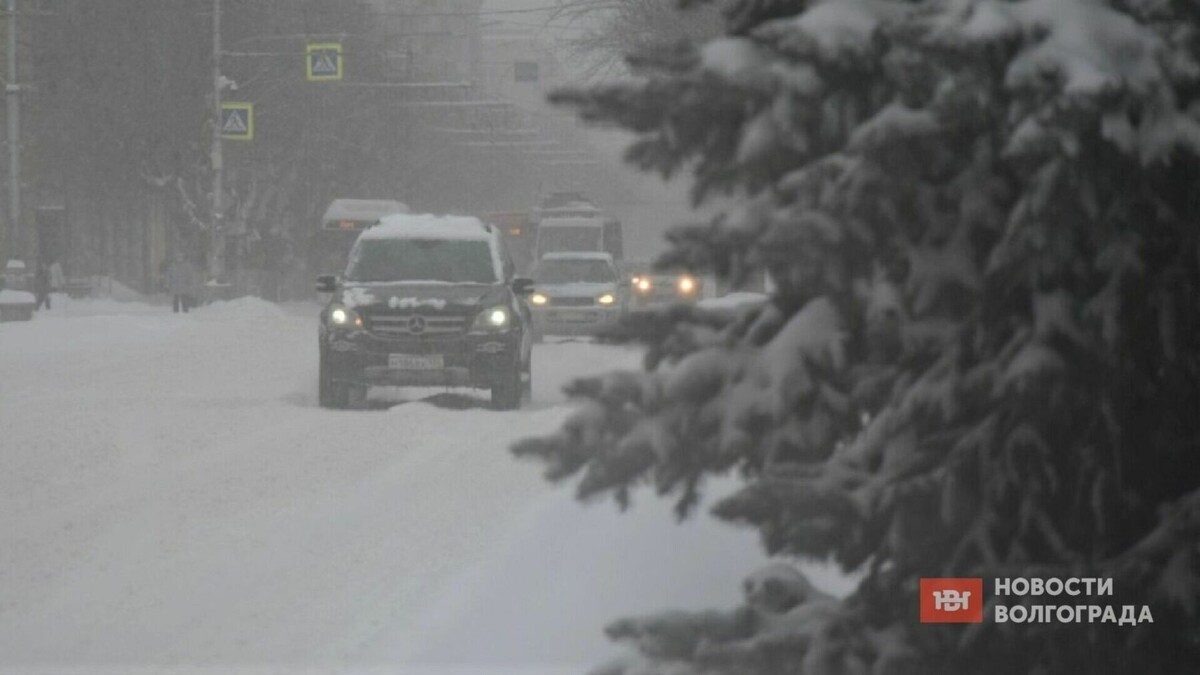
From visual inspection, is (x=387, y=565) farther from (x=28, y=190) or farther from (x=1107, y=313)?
(x=28, y=190)

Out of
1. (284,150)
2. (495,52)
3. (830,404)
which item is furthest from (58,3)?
(495,52)

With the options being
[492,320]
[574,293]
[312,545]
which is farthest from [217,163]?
[312,545]

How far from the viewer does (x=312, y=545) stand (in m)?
10.2

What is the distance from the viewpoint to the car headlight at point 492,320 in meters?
19.2

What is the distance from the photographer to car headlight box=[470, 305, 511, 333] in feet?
63.0

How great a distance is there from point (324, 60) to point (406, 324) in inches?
960

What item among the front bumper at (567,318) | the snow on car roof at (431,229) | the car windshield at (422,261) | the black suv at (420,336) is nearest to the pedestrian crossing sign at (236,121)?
the front bumper at (567,318)

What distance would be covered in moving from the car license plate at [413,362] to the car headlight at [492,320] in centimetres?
51

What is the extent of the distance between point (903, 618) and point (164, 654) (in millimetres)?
4393

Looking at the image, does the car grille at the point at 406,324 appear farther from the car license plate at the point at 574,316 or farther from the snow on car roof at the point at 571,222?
the snow on car roof at the point at 571,222

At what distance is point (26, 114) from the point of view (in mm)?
60000

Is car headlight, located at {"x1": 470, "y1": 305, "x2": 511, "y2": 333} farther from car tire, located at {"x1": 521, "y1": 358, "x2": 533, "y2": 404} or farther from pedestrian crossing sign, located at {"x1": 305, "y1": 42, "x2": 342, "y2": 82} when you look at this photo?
pedestrian crossing sign, located at {"x1": 305, "y1": 42, "x2": 342, "y2": 82}

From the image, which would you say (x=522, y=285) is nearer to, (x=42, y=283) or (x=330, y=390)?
(x=330, y=390)

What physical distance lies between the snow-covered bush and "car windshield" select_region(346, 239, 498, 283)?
53.6 ft
